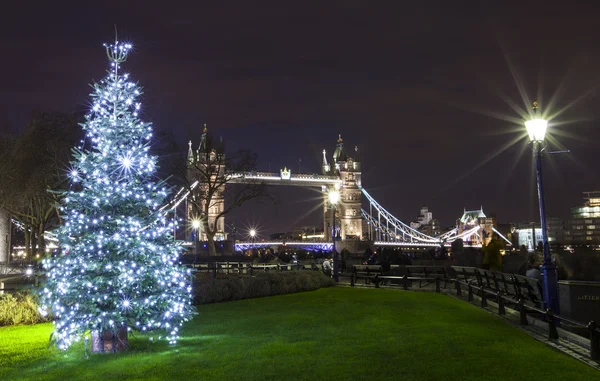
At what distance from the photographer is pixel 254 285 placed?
21156mm

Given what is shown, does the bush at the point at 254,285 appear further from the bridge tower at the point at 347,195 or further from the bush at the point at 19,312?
the bridge tower at the point at 347,195

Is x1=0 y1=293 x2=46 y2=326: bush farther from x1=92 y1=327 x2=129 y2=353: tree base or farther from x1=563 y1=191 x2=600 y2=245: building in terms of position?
x1=563 y1=191 x2=600 y2=245: building

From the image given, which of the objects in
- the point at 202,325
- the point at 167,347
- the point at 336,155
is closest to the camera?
the point at 167,347

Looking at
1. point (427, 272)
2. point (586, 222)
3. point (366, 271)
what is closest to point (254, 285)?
point (366, 271)

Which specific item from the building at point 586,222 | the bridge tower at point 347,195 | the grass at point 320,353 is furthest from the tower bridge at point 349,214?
the grass at point 320,353

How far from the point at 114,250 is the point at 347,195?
103621 millimetres

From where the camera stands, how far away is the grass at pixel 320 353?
832cm

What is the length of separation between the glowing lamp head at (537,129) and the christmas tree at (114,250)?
26.1ft

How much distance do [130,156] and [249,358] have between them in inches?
167

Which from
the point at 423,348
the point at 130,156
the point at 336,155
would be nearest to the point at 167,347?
the point at 130,156

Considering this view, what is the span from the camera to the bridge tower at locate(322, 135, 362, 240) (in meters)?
103

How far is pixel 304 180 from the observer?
98438mm

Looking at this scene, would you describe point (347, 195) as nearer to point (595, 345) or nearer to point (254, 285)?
point (254, 285)

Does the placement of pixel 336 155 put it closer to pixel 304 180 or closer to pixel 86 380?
pixel 304 180
